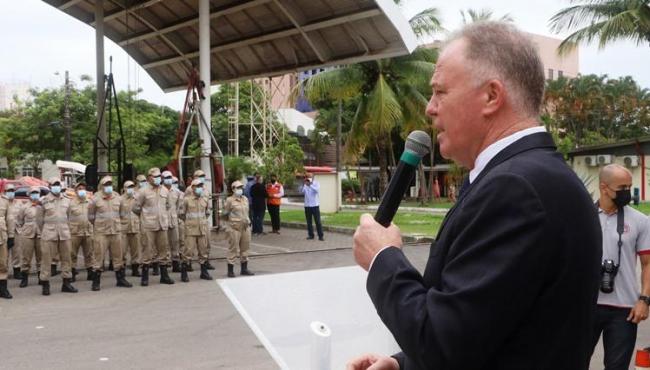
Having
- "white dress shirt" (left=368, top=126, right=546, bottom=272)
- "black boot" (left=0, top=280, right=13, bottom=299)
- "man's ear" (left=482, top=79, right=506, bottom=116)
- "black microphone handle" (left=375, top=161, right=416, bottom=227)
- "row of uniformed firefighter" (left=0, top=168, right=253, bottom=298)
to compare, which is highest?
"man's ear" (left=482, top=79, right=506, bottom=116)

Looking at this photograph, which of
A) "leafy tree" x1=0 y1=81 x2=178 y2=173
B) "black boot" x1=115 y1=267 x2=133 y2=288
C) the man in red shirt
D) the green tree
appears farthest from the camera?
"leafy tree" x1=0 y1=81 x2=178 y2=173

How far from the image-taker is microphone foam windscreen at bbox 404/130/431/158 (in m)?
1.89

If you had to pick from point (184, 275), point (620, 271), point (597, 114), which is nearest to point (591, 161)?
point (597, 114)

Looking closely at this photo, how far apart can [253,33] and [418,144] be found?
17.9m

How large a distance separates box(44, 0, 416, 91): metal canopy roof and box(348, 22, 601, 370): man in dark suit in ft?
45.1

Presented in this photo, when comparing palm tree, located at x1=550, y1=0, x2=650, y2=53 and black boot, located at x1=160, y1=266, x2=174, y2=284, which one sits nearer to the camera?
black boot, located at x1=160, y1=266, x2=174, y2=284

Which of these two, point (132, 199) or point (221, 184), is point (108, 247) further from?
point (221, 184)

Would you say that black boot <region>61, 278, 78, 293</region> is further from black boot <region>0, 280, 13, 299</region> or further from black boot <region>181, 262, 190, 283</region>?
black boot <region>181, 262, 190, 283</region>

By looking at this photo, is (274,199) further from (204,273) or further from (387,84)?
(387,84)

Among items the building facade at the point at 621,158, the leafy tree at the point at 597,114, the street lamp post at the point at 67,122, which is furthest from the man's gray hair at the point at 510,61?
the leafy tree at the point at 597,114

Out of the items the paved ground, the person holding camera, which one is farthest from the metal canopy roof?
the person holding camera

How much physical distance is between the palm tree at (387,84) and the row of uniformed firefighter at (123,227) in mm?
13923

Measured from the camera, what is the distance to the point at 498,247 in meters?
1.36

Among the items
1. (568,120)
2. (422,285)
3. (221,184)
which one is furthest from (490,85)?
(568,120)
